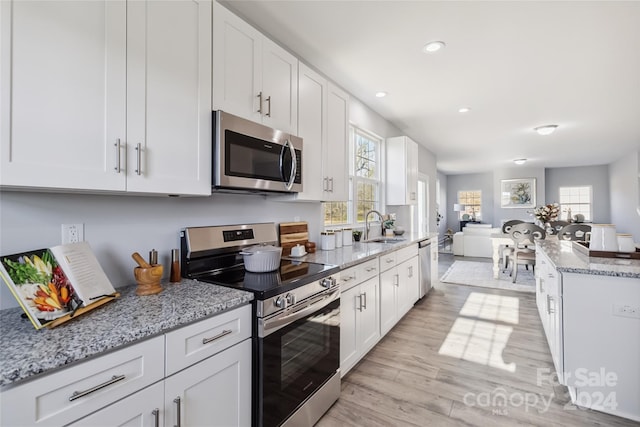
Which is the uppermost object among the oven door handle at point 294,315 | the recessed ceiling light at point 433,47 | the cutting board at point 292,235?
the recessed ceiling light at point 433,47

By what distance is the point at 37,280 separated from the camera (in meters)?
1.08

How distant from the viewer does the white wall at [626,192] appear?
7.13 metres

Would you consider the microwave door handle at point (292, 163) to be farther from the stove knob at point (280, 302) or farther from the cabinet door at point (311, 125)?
the stove knob at point (280, 302)

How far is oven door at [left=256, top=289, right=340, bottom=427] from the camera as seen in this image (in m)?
1.43

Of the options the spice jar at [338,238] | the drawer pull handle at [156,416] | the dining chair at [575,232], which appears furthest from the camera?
the dining chair at [575,232]

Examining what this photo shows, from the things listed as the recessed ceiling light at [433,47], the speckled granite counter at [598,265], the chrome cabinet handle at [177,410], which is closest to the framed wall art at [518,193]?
the speckled granite counter at [598,265]

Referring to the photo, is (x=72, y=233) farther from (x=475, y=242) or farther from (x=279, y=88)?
(x=475, y=242)

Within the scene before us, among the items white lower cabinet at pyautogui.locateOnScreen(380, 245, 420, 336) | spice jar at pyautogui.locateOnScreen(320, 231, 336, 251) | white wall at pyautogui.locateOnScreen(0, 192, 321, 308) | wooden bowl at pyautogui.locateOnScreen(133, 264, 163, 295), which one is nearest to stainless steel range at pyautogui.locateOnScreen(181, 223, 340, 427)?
white wall at pyautogui.locateOnScreen(0, 192, 321, 308)

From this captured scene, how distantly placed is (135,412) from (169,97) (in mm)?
1269

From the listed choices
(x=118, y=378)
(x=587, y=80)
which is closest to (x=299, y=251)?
(x=118, y=378)

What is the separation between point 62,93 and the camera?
110cm

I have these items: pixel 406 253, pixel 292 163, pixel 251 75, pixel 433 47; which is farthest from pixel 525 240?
pixel 251 75

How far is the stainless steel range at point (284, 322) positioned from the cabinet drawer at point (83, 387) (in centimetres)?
50

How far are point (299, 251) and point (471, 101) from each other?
3.05 m
